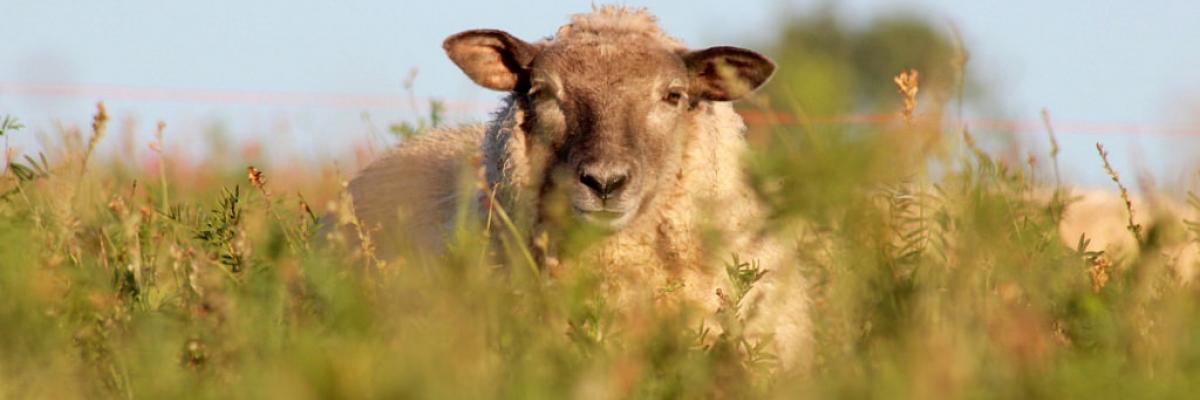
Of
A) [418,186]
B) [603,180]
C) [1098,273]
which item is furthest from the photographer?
[418,186]

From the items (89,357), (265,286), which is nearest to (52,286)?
(89,357)

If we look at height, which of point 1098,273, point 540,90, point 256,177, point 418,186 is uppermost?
point 256,177

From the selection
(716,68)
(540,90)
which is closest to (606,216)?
(540,90)

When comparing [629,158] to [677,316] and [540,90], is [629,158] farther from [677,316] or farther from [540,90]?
[677,316]

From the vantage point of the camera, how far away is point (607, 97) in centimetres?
581

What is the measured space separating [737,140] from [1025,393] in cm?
342

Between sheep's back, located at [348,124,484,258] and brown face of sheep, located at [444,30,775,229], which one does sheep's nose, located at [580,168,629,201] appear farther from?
sheep's back, located at [348,124,484,258]

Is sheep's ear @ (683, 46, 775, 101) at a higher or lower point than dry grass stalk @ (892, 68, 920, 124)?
lower

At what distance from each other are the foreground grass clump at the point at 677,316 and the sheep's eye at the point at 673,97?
5.45 ft

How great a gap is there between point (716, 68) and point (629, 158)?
86 cm

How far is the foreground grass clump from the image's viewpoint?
9.92ft

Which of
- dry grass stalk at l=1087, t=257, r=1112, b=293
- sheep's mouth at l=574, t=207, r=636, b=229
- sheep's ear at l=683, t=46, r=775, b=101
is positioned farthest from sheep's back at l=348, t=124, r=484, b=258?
dry grass stalk at l=1087, t=257, r=1112, b=293

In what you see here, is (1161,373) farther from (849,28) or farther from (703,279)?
(849,28)

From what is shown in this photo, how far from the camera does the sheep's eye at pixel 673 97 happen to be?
19.8 ft
